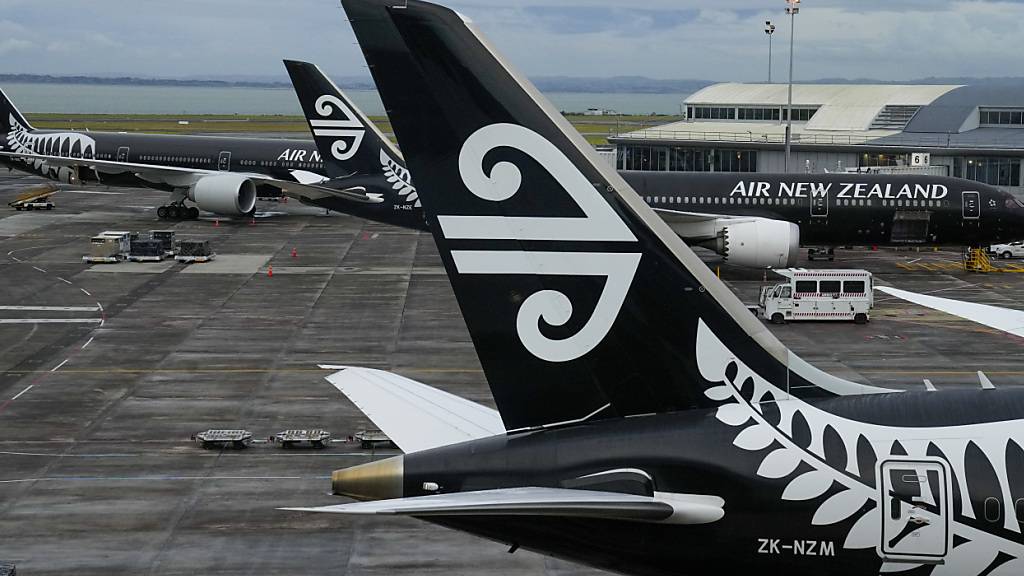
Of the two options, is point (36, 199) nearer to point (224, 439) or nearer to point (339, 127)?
point (339, 127)

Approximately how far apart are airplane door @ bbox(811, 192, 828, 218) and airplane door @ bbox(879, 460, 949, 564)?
3891 cm

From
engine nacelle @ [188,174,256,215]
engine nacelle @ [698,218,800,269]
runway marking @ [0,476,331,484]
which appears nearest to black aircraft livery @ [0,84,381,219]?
engine nacelle @ [188,174,256,215]

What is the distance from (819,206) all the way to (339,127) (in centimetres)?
2028

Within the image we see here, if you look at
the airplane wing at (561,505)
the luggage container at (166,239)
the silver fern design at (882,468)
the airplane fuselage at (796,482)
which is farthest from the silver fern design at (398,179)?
the airplane wing at (561,505)

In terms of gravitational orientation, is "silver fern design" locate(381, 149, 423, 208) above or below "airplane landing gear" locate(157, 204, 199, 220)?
above

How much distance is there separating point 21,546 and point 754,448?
12.4 m

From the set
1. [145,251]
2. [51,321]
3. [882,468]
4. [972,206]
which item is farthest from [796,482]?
[145,251]

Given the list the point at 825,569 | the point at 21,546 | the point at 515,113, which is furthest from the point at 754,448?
the point at 21,546

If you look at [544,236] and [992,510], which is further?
[544,236]

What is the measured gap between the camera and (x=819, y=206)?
47812 millimetres

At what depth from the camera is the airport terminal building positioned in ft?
226

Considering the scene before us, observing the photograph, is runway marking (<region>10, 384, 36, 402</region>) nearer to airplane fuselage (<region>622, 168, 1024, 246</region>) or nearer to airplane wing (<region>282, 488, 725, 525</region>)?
airplane wing (<region>282, 488, 725, 525</region>)

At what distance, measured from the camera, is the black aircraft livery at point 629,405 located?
10.1m

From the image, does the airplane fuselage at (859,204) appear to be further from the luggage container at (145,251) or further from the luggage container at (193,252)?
the luggage container at (145,251)
